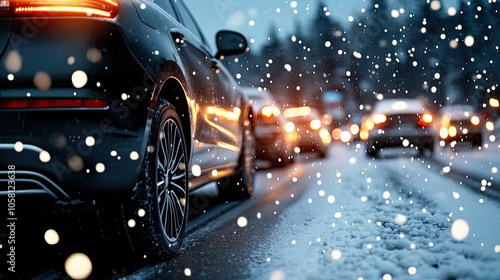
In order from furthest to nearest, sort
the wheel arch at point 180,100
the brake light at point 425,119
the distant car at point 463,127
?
the distant car at point 463,127 < the brake light at point 425,119 < the wheel arch at point 180,100

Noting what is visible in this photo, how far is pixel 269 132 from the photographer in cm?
1349

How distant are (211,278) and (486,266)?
1.35 m

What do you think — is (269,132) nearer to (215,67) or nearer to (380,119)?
(380,119)

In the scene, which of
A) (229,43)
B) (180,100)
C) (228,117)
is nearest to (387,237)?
(180,100)

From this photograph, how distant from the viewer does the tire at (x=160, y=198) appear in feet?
11.5

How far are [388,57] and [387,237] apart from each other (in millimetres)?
76237

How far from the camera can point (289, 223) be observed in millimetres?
5395

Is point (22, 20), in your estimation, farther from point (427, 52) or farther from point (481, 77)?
point (427, 52)

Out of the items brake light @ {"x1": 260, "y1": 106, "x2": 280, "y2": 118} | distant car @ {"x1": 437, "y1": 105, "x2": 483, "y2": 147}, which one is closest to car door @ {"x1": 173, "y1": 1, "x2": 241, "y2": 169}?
brake light @ {"x1": 260, "y1": 106, "x2": 280, "y2": 118}

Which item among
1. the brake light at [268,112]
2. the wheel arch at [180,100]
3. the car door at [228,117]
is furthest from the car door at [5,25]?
the brake light at [268,112]

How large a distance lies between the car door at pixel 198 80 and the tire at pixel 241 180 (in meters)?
1.71

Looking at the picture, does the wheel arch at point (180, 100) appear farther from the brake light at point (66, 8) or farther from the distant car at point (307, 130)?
the distant car at point (307, 130)

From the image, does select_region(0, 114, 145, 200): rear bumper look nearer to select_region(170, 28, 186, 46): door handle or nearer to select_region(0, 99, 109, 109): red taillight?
select_region(0, 99, 109, 109): red taillight

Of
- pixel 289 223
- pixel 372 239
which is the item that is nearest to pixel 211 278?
pixel 372 239
